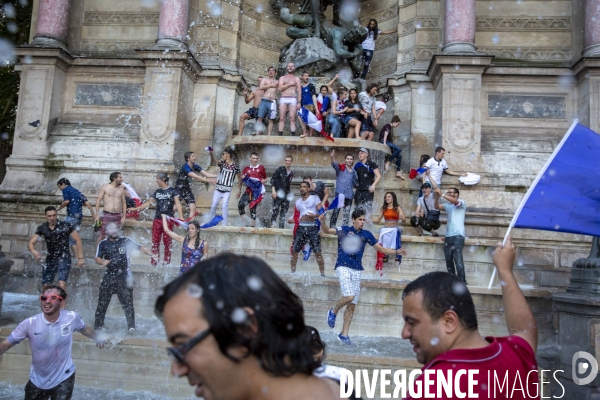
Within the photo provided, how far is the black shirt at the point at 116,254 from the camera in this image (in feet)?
23.3

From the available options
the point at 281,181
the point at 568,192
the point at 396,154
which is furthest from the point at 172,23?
the point at 568,192

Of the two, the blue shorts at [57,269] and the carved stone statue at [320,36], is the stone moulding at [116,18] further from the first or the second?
the blue shorts at [57,269]

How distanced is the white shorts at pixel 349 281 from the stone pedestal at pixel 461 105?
6.73 meters

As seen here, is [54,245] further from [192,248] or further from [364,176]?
[364,176]

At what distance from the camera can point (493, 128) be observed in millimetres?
13531

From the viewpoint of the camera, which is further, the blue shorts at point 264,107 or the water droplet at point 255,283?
the blue shorts at point 264,107

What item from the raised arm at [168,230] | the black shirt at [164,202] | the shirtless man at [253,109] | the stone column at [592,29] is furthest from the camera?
the shirtless man at [253,109]

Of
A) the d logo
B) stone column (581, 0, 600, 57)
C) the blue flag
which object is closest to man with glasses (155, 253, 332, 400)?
the blue flag

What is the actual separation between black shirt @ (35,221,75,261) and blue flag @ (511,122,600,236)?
6717 mm

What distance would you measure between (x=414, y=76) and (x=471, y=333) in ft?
43.7

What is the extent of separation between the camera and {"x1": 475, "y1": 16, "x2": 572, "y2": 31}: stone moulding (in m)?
14.1

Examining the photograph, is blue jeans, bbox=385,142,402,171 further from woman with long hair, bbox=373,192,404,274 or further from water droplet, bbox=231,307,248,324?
water droplet, bbox=231,307,248,324

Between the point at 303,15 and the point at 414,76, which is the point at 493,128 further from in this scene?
the point at 303,15

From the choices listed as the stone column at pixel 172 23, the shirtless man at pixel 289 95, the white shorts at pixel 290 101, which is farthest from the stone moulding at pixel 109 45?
the white shorts at pixel 290 101
